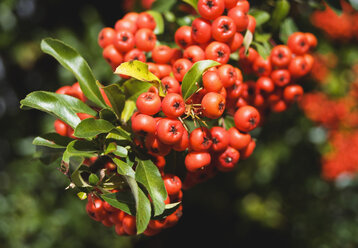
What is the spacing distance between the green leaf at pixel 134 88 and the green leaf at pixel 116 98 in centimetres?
7

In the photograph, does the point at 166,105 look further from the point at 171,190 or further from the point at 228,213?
the point at 228,213

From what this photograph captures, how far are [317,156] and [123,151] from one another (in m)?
3.88

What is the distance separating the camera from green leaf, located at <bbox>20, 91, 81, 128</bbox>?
1.46m

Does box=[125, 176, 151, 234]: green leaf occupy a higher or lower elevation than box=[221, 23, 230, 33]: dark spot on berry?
lower

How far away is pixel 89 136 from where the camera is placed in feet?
4.52

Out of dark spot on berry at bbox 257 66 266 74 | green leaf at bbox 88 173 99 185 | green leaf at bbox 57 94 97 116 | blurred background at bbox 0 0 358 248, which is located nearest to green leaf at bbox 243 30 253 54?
dark spot on berry at bbox 257 66 266 74

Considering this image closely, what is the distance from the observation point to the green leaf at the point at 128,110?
165 centimetres

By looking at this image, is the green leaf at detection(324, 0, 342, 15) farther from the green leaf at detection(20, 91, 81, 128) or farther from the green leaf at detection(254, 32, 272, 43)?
the green leaf at detection(20, 91, 81, 128)

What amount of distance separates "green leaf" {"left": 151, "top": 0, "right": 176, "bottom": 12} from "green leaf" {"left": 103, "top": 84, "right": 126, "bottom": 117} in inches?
30.9

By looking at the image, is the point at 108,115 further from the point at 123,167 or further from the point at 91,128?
the point at 123,167

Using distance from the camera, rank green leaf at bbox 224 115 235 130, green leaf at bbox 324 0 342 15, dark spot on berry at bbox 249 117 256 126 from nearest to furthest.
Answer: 1. dark spot on berry at bbox 249 117 256 126
2. green leaf at bbox 224 115 235 130
3. green leaf at bbox 324 0 342 15

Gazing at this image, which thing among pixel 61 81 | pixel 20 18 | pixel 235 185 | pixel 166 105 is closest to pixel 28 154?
pixel 61 81

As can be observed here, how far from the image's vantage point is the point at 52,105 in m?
1.51

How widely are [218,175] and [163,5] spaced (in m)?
3.22
